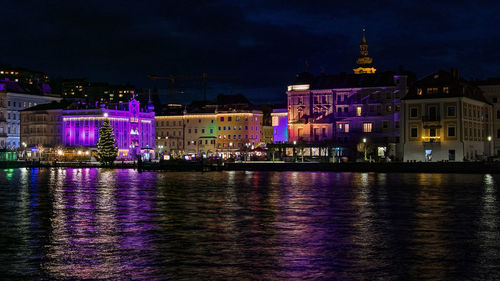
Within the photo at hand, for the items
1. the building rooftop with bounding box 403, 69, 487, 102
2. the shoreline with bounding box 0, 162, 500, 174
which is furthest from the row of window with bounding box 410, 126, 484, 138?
the shoreline with bounding box 0, 162, 500, 174

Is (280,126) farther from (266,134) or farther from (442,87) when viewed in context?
(442,87)

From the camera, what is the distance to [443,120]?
79.1 meters

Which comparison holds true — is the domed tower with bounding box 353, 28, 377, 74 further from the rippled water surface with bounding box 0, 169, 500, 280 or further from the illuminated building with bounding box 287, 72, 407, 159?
the rippled water surface with bounding box 0, 169, 500, 280

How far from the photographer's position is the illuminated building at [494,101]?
87.4 meters

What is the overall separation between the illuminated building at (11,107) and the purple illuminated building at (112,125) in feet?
40.5

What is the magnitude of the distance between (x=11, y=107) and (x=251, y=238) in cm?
12712

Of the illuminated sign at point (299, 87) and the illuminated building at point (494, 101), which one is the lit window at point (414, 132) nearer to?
the illuminated building at point (494, 101)

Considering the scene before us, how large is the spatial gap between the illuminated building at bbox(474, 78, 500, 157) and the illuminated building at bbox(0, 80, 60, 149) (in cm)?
9722

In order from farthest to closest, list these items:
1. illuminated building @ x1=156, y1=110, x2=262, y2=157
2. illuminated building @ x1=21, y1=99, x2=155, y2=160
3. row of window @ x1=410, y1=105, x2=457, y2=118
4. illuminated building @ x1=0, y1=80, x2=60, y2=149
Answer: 1. illuminated building @ x1=156, y1=110, x2=262, y2=157
2. illuminated building @ x1=0, y1=80, x2=60, y2=149
3. illuminated building @ x1=21, y1=99, x2=155, y2=160
4. row of window @ x1=410, y1=105, x2=457, y2=118

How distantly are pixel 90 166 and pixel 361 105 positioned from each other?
46.2m

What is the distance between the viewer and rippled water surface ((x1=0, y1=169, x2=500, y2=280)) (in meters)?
16.3

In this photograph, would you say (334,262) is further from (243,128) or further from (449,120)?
(243,128)

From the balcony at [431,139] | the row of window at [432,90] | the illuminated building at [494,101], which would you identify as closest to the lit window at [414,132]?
the balcony at [431,139]

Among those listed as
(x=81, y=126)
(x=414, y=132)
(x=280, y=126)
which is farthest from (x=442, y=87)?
(x=81, y=126)
